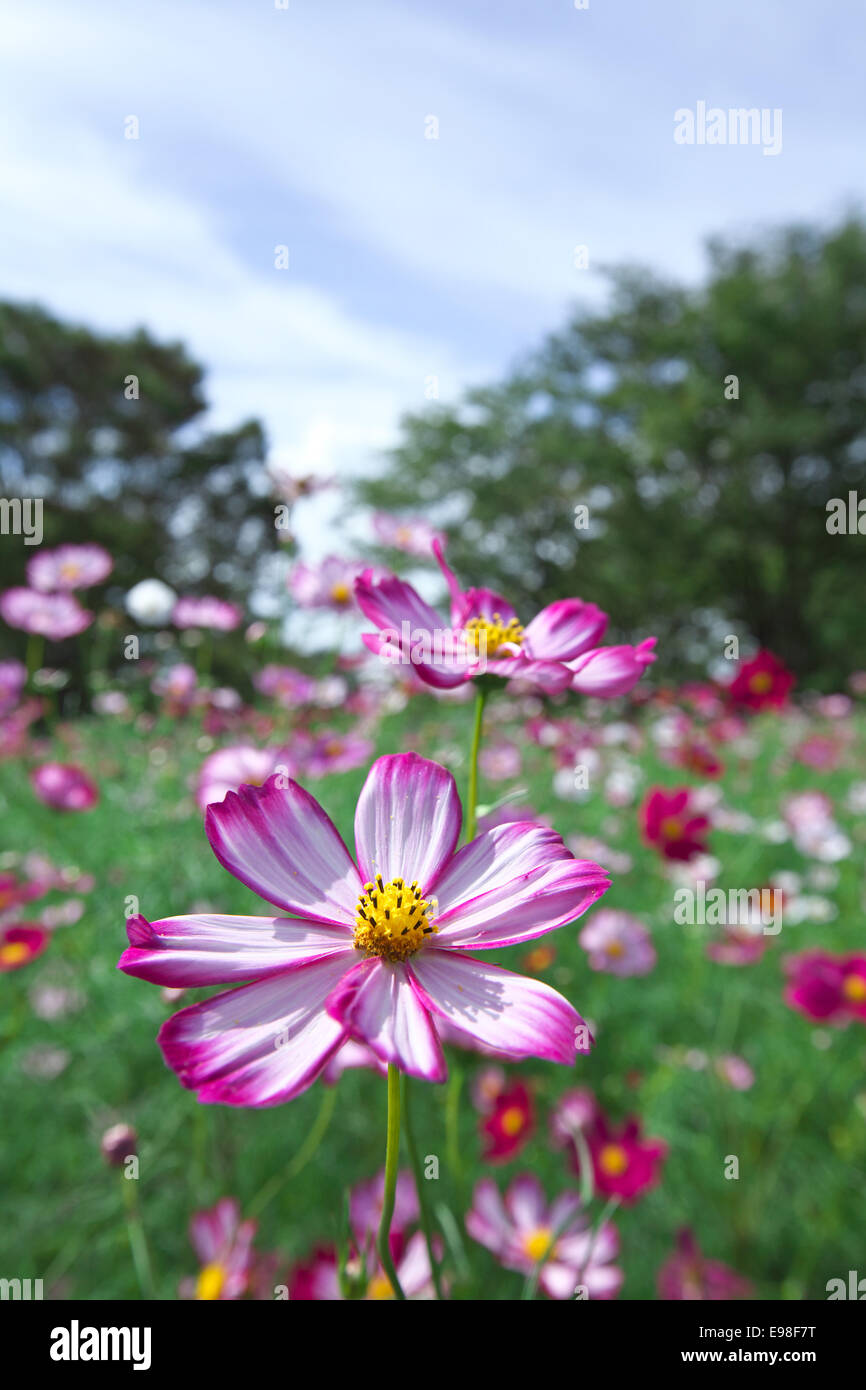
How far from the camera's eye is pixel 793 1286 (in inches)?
38.0

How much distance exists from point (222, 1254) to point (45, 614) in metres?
0.88

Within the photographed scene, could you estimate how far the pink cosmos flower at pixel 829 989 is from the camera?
3.37 feet

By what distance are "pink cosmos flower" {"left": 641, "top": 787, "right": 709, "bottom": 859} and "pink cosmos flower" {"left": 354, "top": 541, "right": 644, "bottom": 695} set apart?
666 mm

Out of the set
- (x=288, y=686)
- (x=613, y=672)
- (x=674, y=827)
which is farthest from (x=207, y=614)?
(x=613, y=672)

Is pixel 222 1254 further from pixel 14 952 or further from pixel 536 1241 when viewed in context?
pixel 14 952

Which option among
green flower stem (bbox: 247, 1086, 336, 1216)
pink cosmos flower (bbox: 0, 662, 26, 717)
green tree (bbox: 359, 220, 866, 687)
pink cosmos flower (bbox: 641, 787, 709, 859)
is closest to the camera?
green flower stem (bbox: 247, 1086, 336, 1216)

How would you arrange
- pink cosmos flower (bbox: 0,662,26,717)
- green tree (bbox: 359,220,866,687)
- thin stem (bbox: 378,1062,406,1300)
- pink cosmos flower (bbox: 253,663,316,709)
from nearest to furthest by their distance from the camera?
1. thin stem (bbox: 378,1062,406,1300)
2. pink cosmos flower (bbox: 253,663,316,709)
3. pink cosmos flower (bbox: 0,662,26,717)
4. green tree (bbox: 359,220,866,687)

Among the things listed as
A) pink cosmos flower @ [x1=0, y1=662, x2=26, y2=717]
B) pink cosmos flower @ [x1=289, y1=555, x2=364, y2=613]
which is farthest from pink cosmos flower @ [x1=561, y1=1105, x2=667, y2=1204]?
pink cosmos flower @ [x1=0, y1=662, x2=26, y2=717]

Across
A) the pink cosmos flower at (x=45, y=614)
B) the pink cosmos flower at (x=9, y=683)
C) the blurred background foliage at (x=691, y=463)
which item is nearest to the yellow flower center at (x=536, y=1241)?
the pink cosmos flower at (x=45, y=614)

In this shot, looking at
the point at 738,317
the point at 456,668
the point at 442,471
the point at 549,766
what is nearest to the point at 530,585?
the point at 442,471

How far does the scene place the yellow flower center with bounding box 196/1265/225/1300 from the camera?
0.71 meters

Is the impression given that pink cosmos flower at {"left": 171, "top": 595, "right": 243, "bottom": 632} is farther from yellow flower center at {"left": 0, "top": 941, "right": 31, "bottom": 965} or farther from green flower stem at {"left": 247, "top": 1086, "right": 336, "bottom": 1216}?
green flower stem at {"left": 247, "top": 1086, "right": 336, "bottom": 1216}

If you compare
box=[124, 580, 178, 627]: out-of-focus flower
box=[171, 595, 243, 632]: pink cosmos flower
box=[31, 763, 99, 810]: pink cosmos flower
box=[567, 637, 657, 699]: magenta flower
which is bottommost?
box=[31, 763, 99, 810]: pink cosmos flower

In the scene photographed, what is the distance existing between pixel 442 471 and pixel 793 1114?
10.6 meters
